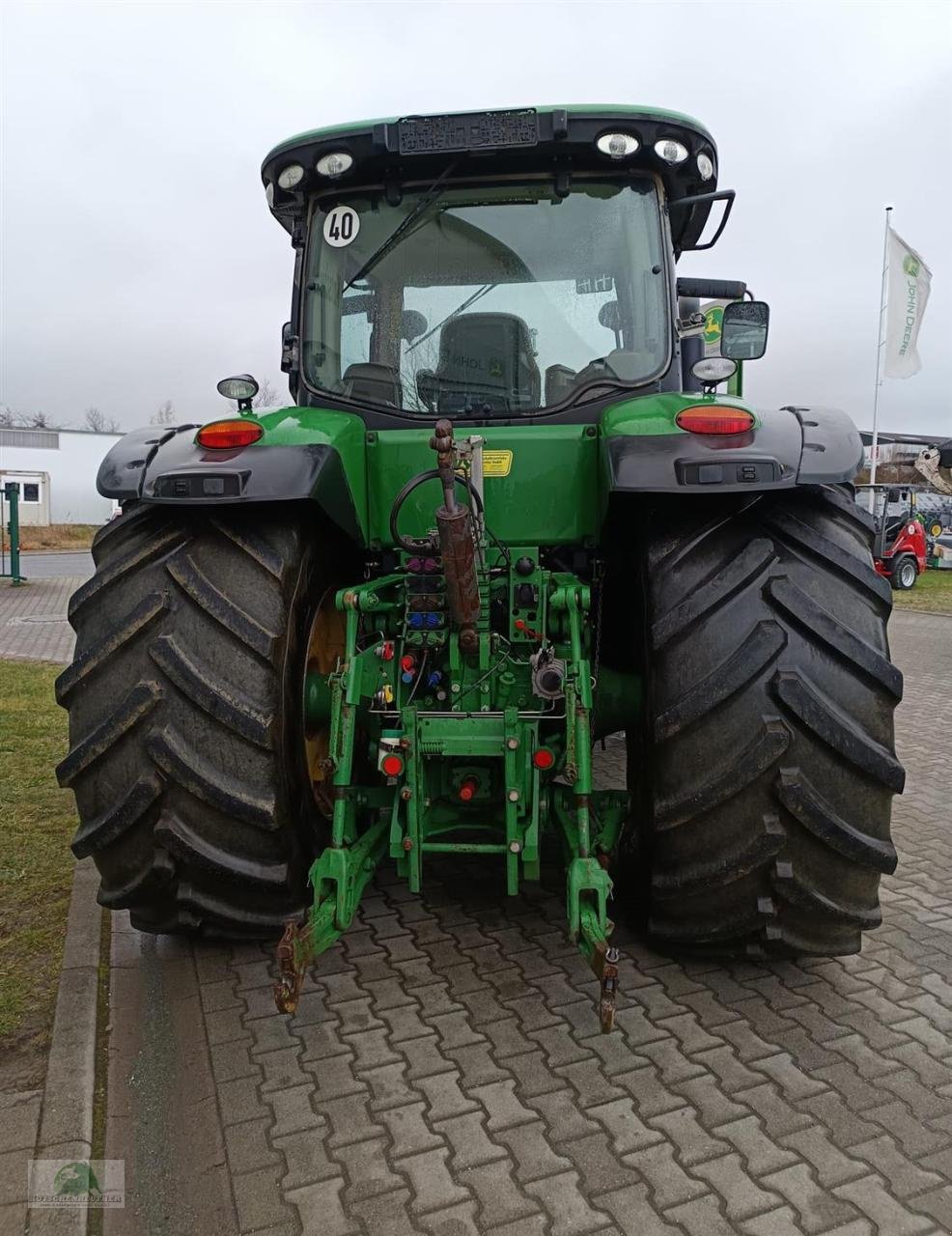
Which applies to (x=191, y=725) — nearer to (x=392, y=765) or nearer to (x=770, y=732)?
(x=392, y=765)

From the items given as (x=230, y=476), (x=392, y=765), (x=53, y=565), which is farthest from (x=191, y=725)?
(x=53, y=565)

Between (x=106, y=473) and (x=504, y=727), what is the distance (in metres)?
1.46

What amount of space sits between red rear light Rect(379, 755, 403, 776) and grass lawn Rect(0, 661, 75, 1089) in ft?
3.96

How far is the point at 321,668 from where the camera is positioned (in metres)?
3.27

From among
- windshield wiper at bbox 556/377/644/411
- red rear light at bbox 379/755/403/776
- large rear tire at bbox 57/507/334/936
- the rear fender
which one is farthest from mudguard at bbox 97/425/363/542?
windshield wiper at bbox 556/377/644/411

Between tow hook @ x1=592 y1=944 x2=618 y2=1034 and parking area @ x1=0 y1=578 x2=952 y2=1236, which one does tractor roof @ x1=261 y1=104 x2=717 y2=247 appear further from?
parking area @ x1=0 y1=578 x2=952 y2=1236

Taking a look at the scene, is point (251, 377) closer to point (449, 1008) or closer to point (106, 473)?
point (106, 473)

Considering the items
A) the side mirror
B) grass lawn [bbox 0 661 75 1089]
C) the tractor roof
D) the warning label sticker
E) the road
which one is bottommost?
the road

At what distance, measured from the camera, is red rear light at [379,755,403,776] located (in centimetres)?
266

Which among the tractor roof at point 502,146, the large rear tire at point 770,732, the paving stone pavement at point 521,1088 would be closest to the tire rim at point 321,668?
the paving stone pavement at point 521,1088

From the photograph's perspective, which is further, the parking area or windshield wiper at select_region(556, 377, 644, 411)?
windshield wiper at select_region(556, 377, 644, 411)

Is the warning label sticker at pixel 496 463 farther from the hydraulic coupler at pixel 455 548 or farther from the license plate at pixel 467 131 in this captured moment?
the license plate at pixel 467 131

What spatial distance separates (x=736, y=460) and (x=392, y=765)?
4.17 feet

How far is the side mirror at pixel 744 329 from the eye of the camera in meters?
3.29
